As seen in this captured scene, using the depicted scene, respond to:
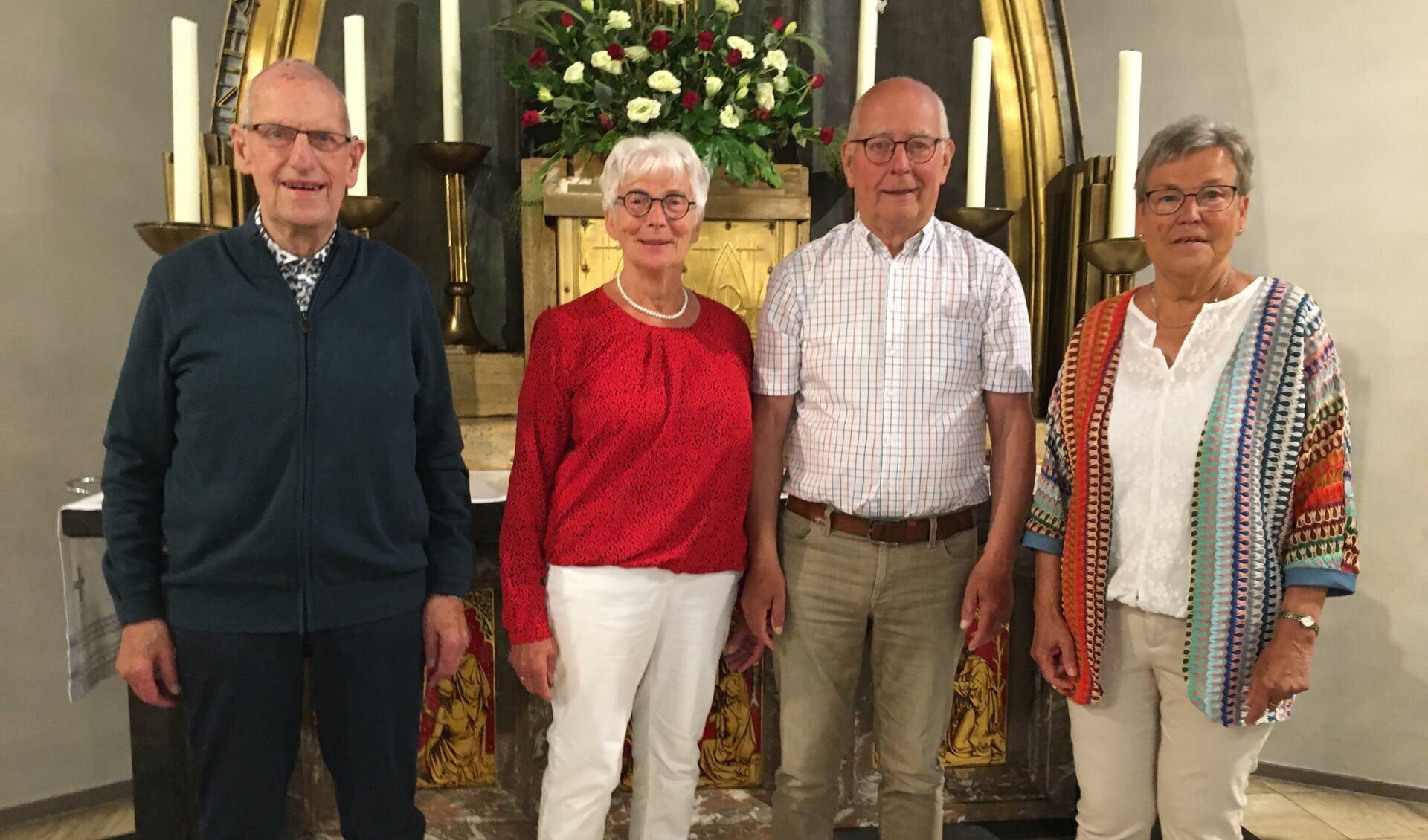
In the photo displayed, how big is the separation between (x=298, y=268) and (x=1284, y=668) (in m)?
1.65

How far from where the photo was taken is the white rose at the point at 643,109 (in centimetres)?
208

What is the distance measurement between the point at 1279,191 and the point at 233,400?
3.02 m

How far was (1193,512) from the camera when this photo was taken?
1446 millimetres

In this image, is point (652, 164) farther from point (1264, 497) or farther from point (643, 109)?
point (1264, 497)

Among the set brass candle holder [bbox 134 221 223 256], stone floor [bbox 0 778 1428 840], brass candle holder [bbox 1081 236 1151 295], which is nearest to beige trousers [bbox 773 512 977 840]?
brass candle holder [bbox 1081 236 1151 295]

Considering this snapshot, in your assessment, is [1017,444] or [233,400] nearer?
[233,400]

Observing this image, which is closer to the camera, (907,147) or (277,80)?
(277,80)

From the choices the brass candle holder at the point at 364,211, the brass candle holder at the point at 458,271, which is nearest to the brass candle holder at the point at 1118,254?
the brass candle holder at the point at 458,271

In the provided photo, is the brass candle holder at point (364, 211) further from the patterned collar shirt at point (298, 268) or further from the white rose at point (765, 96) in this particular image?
the white rose at point (765, 96)

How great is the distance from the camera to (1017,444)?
1724 millimetres

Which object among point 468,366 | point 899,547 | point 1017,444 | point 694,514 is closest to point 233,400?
point 694,514

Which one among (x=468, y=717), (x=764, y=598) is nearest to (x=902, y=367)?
(x=764, y=598)

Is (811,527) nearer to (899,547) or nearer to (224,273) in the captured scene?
(899,547)

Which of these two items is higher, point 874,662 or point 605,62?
point 605,62
